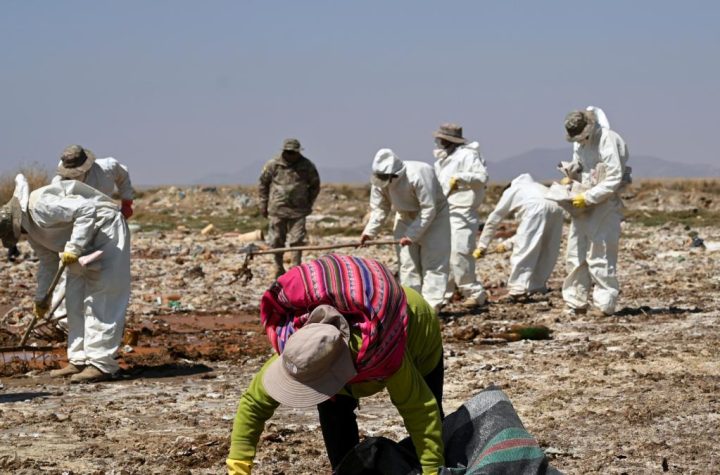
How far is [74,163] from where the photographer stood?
991cm

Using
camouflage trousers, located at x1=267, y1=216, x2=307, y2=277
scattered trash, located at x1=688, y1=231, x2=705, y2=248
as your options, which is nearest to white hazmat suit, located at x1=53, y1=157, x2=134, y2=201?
camouflage trousers, located at x1=267, y1=216, x2=307, y2=277

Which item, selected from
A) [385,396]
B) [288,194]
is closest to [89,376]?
[385,396]

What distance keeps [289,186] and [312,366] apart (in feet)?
37.0

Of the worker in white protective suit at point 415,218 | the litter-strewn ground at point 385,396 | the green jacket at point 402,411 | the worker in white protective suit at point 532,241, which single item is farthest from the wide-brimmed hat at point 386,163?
the green jacket at point 402,411

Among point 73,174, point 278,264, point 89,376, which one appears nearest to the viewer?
point 89,376

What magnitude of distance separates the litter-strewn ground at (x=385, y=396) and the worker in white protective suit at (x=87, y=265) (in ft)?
0.91

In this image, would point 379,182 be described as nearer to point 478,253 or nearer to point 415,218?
point 415,218

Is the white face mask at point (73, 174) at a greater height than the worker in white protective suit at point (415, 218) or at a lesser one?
greater

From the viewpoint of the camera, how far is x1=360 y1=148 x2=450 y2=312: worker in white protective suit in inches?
A: 463

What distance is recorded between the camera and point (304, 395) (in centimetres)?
442

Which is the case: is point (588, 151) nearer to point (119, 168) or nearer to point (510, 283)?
point (510, 283)

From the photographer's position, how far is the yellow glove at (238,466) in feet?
15.0

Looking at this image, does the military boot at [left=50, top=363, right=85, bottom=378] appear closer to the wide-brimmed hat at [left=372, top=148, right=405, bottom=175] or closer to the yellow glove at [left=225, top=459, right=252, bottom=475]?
the wide-brimmed hat at [left=372, top=148, right=405, bottom=175]

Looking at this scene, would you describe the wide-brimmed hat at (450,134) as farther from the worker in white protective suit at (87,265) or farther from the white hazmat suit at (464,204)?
the worker in white protective suit at (87,265)
